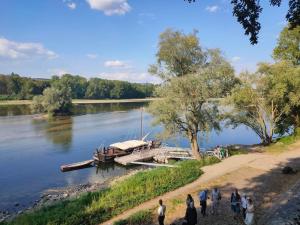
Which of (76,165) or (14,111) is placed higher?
(14,111)

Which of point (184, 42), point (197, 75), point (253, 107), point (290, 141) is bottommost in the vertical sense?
point (290, 141)

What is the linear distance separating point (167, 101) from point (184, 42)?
22.7 feet

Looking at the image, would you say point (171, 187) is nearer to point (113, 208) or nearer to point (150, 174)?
point (150, 174)

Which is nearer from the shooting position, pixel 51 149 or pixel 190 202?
pixel 190 202

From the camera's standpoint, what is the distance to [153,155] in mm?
46375

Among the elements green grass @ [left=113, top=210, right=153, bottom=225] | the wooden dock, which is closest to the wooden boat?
the wooden dock

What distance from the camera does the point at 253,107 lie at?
43.3 m

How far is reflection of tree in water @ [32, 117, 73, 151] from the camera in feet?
190

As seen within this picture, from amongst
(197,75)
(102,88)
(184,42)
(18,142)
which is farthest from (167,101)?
(102,88)

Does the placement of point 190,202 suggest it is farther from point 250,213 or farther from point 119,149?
point 119,149

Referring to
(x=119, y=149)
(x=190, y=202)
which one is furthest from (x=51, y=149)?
(x=190, y=202)

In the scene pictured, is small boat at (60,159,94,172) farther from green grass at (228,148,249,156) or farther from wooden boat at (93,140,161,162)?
green grass at (228,148,249,156)

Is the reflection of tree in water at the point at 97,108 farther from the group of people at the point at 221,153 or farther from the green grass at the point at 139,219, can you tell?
the green grass at the point at 139,219

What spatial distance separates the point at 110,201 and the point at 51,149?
106 feet
